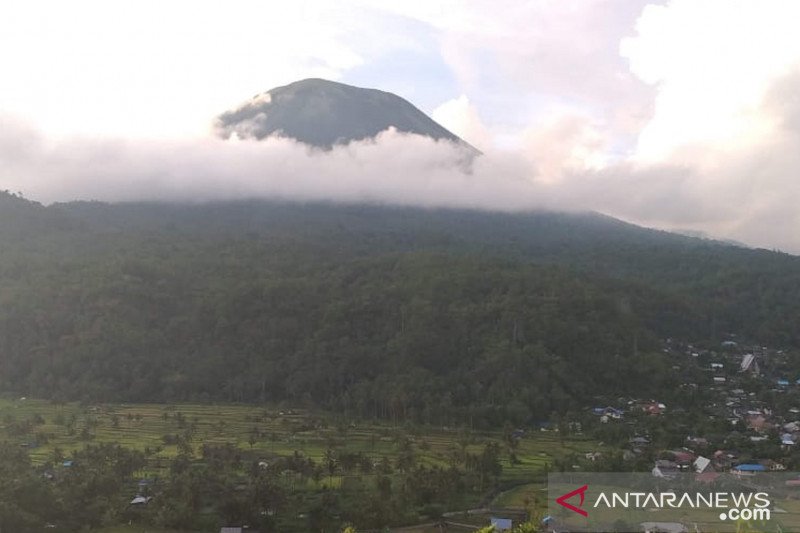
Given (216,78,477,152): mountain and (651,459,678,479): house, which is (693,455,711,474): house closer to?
(651,459,678,479): house

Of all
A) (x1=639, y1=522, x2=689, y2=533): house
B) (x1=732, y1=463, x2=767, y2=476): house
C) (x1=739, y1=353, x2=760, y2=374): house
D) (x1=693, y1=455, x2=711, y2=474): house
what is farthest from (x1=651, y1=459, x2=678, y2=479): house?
(x1=739, y1=353, x2=760, y2=374): house

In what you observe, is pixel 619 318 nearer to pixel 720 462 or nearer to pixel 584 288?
pixel 584 288

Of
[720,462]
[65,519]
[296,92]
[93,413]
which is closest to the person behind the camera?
[65,519]

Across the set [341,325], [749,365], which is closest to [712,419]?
[749,365]

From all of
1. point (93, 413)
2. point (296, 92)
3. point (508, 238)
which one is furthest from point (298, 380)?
point (296, 92)

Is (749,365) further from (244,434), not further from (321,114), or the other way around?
(321,114)

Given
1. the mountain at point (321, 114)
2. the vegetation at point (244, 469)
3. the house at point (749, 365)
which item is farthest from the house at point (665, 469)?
the mountain at point (321, 114)
